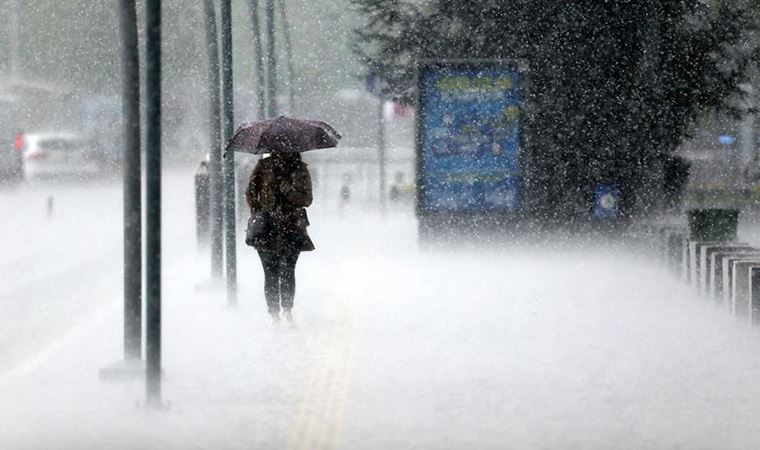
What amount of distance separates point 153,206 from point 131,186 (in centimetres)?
138

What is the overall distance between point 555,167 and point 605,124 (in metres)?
0.97

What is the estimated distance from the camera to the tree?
23625mm

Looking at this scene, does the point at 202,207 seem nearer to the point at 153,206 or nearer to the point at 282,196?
the point at 282,196

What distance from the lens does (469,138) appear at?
22.3m

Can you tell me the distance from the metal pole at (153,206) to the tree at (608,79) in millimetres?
13944

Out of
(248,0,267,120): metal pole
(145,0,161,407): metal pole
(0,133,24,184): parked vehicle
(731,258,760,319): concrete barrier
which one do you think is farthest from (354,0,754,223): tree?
(0,133,24,184): parked vehicle

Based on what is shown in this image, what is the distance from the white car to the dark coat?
35.1 meters

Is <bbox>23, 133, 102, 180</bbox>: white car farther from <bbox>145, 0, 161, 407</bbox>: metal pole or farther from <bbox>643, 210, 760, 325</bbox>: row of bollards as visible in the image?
<bbox>145, 0, 161, 407</bbox>: metal pole

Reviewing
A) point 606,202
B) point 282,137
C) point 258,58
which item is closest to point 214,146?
point 282,137

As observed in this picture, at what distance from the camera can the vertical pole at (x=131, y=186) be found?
1091 centimetres

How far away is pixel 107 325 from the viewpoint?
47.0 ft

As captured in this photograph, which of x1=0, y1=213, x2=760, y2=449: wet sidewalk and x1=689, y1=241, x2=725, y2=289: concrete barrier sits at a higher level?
x1=689, y1=241, x2=725, y2=289: concrete barrier

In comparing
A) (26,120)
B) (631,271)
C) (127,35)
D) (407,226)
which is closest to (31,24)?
(26,120)

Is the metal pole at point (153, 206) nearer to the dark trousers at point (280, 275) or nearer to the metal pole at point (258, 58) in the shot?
the dark trousers at point (280, 275)
